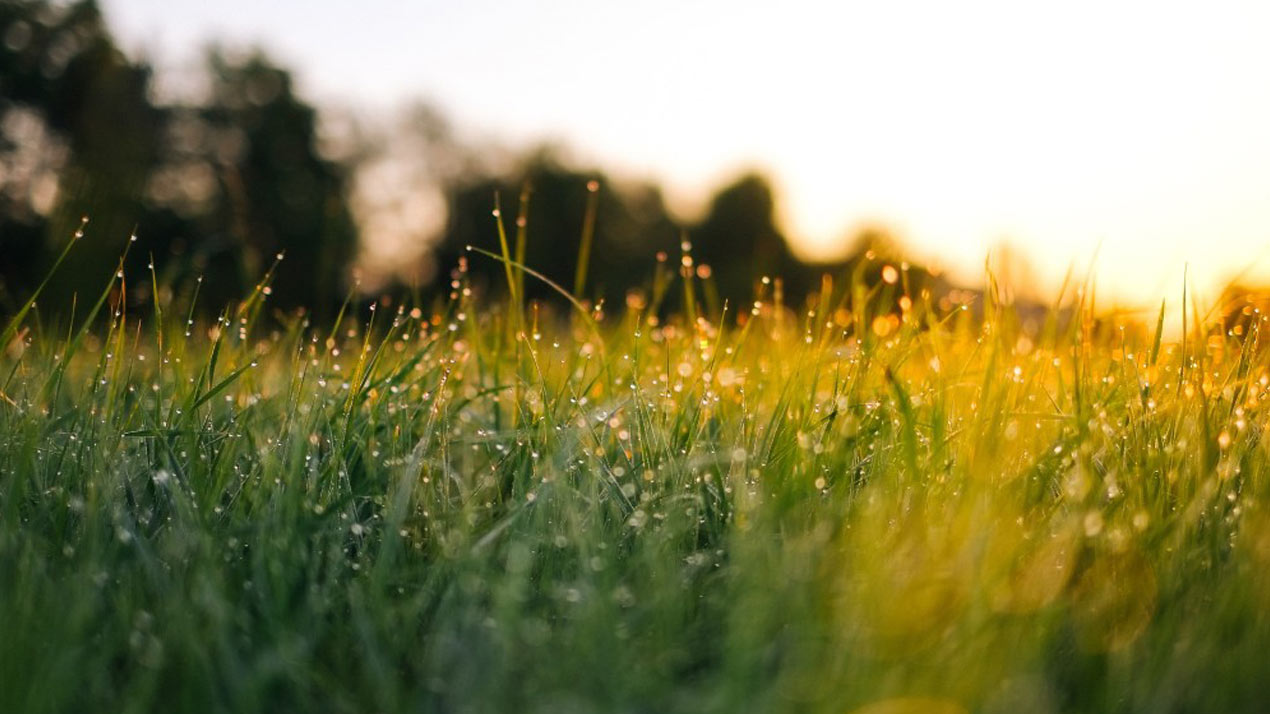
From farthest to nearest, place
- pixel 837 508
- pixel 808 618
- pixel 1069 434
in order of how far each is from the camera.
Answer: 1. pixel 1069 434
2. pixel 837 508
3. pixel 808 618

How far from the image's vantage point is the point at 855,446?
193cm

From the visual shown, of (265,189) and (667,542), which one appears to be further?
(265,189)

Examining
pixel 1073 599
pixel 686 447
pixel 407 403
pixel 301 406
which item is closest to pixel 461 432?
pixel 407 403

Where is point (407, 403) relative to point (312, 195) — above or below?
above

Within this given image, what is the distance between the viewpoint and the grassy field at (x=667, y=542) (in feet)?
4.16

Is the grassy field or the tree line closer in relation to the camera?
the grassy field

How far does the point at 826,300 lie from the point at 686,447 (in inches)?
31.4

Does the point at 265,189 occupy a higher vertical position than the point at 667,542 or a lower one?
lower

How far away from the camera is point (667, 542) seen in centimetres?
167

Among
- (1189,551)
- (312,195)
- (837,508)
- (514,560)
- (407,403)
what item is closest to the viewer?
(514,560)

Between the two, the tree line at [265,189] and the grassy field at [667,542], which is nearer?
the grassy field at [667,542]

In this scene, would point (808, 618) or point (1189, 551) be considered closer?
point (808, 618)

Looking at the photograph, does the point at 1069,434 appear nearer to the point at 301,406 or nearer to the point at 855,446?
the point at 855,446

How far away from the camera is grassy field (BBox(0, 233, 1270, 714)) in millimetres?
1267
